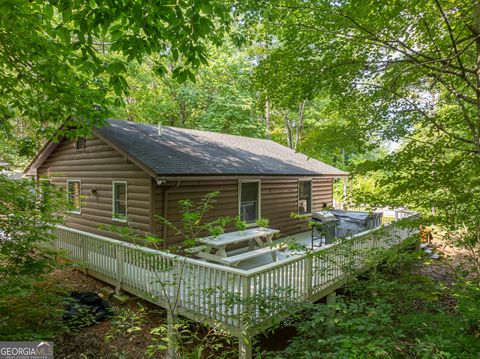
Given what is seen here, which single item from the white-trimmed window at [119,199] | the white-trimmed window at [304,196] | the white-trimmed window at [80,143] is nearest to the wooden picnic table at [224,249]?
the white-trimmed window at [119,199]

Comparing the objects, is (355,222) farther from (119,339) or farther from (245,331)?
(119,339)

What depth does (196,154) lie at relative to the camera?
8.84m

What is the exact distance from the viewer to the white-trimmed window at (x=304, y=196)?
1160 centimetres

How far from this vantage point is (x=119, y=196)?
8445 millimetres

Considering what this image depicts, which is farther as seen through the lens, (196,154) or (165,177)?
(196,154)

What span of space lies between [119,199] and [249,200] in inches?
156

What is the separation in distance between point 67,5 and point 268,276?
4.47 meters

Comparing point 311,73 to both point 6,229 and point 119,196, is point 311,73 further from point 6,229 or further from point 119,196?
point 119,196

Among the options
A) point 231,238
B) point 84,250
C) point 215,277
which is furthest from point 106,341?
point 84,250

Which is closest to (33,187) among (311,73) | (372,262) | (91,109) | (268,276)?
(91,109)

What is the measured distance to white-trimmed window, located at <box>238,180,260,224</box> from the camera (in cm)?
926

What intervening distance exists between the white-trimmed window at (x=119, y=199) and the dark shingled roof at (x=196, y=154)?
133cm

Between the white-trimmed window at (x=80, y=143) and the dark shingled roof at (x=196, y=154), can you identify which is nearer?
the dark shingled roof at (x=196, y=154)

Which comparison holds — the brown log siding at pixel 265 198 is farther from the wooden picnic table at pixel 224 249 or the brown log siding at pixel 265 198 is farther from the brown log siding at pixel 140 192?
the wooden picnic table at pixel 224 249
